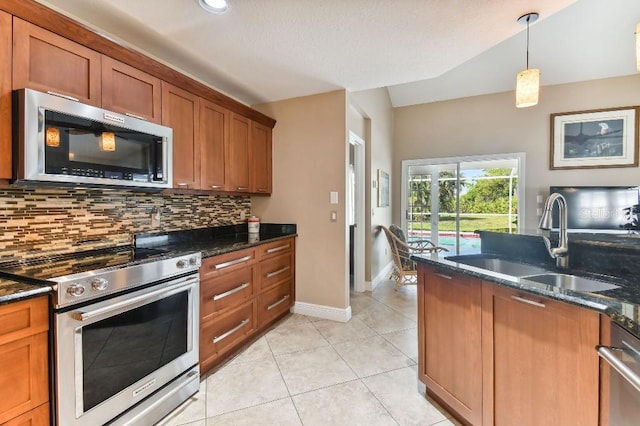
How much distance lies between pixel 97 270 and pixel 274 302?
1.78m

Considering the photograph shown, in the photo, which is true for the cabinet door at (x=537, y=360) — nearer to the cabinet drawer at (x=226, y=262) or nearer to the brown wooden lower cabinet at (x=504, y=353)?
the brown wooden lower cabinet at (x=504, y=353)

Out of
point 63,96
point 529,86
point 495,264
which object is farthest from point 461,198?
point 63,96

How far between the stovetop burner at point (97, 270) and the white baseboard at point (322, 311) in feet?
5.28

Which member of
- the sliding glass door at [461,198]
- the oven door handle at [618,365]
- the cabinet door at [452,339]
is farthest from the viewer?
the sliding glass door at [461,198]

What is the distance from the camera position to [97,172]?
168cm

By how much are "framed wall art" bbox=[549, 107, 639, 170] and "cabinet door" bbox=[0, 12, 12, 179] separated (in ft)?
20.5

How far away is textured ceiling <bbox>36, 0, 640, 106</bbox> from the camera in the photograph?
178cm

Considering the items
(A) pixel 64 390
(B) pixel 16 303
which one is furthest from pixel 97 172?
(A) pixel 64 390

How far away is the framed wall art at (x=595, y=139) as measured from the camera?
4.47 metres

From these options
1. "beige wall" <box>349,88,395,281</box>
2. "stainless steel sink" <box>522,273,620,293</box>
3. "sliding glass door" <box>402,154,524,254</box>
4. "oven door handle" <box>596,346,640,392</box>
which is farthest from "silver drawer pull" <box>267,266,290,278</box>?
"sliding glass door" <box>402,154,524,254</box>

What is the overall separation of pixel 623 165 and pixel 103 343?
21.5 ft

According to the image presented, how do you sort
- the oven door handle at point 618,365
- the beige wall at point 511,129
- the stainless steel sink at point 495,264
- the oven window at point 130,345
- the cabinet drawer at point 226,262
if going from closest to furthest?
the oven door handle at point 618,365 < the oven window at point 130,345 < the stainless steel sink at point 495,264 < the cabinet drawer at point 226,262 < the beige wall at point 511,129

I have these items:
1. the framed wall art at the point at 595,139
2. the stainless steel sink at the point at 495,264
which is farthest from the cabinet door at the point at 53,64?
the framed wall art at the point at 595,139

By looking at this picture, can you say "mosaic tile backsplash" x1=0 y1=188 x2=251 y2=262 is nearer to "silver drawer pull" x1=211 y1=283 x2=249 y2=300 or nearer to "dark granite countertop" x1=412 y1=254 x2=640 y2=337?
"silver drawer pull" x1=211 y1=283 x2=249 y2=300
